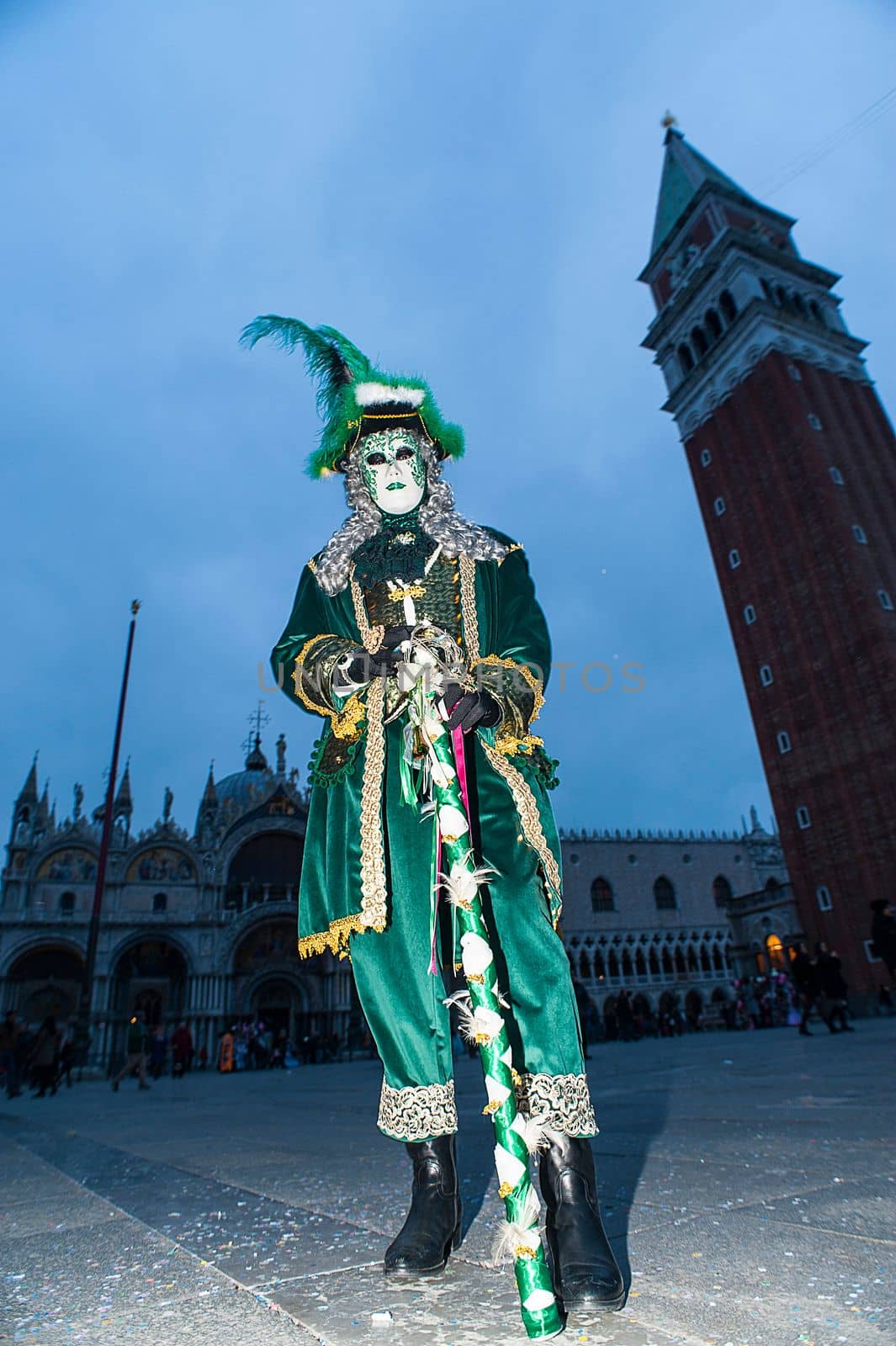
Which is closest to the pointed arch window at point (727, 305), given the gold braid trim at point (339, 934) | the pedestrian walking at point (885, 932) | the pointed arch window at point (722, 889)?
the pointed arch window at point (722, 889)

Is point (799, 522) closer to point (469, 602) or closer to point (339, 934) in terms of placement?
point (469, 602)

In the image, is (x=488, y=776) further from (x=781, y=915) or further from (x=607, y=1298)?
(x=781, y=915)

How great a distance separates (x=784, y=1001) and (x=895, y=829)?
6.61m

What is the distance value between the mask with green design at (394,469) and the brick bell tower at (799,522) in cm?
2704

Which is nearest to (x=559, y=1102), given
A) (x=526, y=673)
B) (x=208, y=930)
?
(x=526, y=673)

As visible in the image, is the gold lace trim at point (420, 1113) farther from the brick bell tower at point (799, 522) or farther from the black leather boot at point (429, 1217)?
the brick bell tower at point (799, 522)

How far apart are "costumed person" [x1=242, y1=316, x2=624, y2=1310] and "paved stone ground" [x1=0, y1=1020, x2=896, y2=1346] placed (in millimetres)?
168

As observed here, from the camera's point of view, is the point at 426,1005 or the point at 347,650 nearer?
the point at 426,1005

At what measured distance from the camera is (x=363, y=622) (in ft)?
8.42

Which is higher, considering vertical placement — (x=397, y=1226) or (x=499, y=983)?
(x=499, y=983)

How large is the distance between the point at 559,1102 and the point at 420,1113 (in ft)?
1.17

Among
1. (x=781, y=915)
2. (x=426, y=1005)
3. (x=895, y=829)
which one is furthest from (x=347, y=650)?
(x=781, y=915)

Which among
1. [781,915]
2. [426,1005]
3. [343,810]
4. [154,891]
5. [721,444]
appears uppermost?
[721,444]

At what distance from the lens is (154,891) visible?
113 ft
